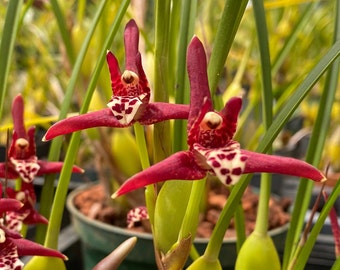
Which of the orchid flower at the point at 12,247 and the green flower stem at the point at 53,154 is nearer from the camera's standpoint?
the orchid flower at the point at 12,247

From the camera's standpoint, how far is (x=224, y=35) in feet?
1.18

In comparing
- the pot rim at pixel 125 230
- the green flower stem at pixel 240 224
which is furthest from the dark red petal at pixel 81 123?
the pot rim at pixel 125 230

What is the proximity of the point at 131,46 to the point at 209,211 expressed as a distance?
1.53 ft

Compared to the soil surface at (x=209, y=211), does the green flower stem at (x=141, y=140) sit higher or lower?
higher

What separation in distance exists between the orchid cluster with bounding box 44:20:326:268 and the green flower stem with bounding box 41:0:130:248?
0.12 feet

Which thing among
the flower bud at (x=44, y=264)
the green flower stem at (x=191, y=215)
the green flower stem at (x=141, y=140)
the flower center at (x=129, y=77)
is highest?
the flower center at (x=129, y=77)

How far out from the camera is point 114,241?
68 centimetres

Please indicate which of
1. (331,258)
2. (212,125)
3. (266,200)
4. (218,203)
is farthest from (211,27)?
(212,125)

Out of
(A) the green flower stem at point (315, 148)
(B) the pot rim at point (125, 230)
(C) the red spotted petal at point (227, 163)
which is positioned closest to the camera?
(C) the red spotted petal at point (227, 163)

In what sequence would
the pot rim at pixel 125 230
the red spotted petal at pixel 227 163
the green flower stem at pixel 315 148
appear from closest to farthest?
the red spotted petal at pixel 227 163
the green flower stem at pixel 315 148
the pot rim at pixel 125 230

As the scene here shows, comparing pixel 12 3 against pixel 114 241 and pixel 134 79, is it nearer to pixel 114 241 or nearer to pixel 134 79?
pixel 134 79

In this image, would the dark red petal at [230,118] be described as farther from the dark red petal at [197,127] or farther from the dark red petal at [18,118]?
the dark red petal at [18,118]

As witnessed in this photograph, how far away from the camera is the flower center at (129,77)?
0.35m

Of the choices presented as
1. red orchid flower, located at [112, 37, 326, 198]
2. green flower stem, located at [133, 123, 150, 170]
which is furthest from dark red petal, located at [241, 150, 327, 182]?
green flower stem, located at [133, 123, 150, 170]
